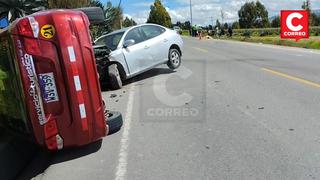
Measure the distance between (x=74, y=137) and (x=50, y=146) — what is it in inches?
12.6

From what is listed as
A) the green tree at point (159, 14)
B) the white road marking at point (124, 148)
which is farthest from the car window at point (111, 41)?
the green tree at point (159, 14)

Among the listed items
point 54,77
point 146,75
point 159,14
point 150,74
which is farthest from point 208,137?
point 159,14

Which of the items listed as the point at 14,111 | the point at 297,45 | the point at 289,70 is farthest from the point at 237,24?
the point at 14,111

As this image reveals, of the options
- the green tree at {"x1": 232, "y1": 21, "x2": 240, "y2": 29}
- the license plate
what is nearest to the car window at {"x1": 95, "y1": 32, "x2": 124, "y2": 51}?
the license plate

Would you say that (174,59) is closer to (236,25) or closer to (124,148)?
(124,148)

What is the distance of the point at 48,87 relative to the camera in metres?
6.24

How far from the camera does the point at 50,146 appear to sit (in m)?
6.32

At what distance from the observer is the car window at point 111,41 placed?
14.2 m

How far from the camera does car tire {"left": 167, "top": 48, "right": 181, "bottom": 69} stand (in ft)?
53.1

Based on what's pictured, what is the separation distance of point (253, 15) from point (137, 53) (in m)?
109

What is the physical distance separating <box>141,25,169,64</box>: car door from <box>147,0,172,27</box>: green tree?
263 ft

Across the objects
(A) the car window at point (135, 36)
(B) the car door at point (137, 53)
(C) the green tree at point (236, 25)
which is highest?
(A) the car window at point (135, 36)

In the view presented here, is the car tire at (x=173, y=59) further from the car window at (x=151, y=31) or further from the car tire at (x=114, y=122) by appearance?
the car tire at (x=114, y=122)

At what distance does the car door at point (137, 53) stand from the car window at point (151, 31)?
0.20 m
